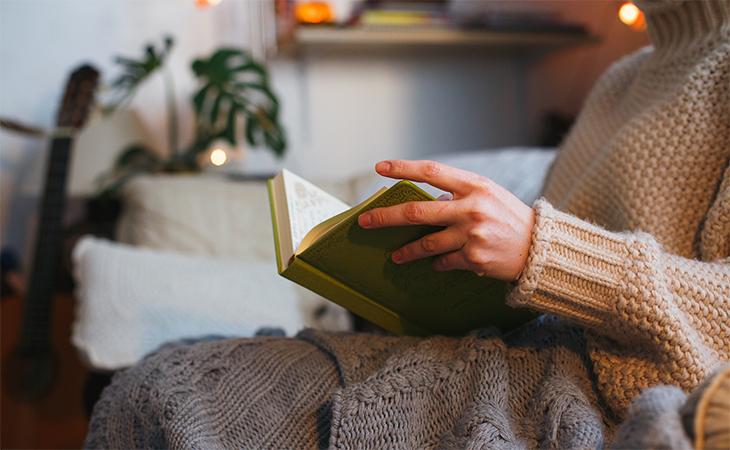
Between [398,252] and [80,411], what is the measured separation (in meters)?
1.34

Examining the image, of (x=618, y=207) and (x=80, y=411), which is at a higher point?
(x=618, y=207)

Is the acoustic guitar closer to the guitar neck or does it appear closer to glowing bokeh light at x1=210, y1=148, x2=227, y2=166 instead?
the guitar neck

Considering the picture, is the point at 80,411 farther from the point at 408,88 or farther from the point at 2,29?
the point at 408,88

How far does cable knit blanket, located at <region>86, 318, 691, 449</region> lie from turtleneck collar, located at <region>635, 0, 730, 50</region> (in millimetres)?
422

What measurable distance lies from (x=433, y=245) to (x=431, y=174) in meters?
0.07

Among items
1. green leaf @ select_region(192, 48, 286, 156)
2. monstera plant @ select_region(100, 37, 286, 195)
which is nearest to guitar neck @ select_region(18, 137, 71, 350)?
monstera plant @ select_region(100, 37, 286, 195)

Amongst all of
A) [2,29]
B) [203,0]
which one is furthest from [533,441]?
[2,29]

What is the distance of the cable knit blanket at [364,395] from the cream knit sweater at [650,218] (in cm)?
7

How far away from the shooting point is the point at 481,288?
57 cm

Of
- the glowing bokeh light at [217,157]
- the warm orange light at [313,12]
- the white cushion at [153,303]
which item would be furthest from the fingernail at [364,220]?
the warm orange light at [313,12]

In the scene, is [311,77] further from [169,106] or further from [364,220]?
[364,220]

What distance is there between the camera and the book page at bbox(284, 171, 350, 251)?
551mm

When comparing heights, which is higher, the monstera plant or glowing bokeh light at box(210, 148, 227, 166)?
the monstera plant

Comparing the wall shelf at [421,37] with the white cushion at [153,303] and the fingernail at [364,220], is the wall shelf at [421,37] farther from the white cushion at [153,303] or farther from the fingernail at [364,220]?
the fingernail at [364,220]
